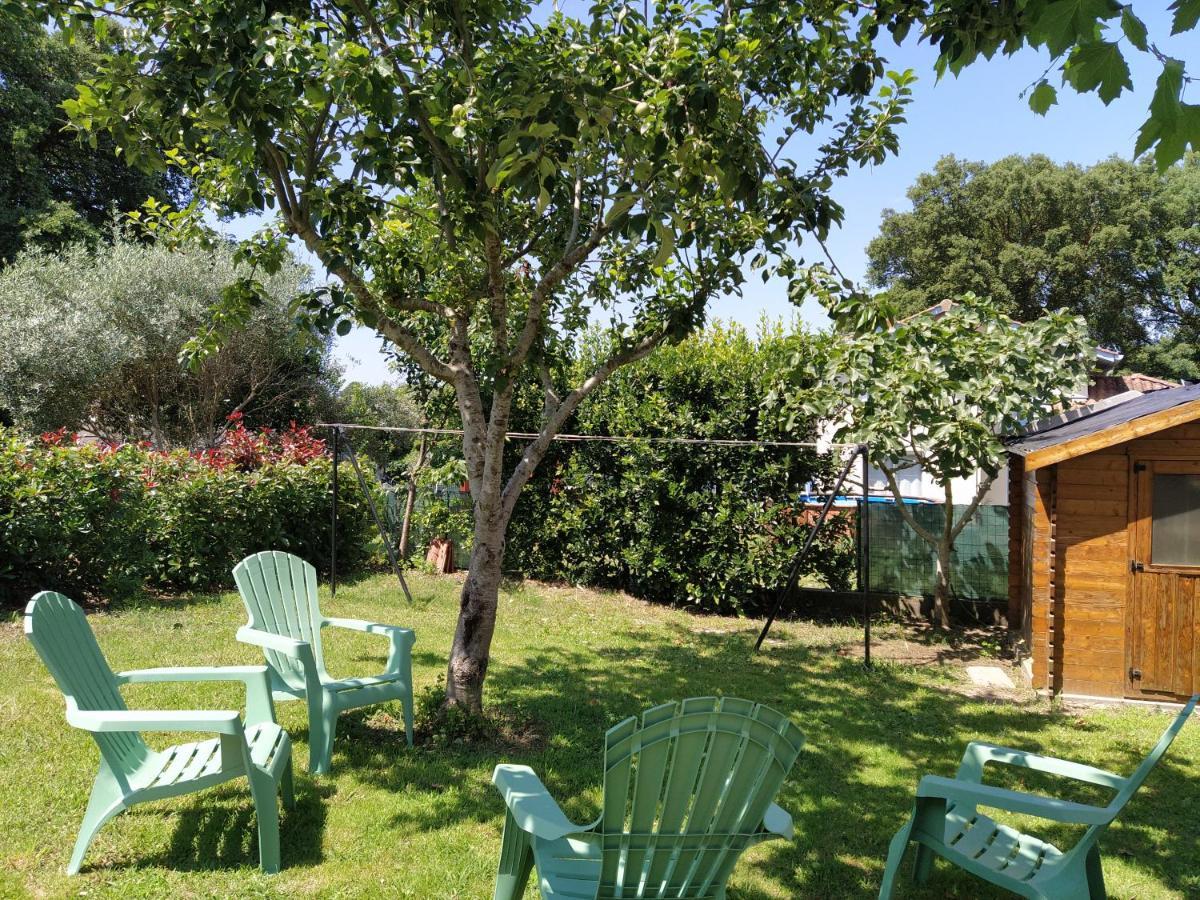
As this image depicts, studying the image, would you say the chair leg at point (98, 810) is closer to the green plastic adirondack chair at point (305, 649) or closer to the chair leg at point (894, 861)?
the green plastic adirondack chair at point (305, 649)

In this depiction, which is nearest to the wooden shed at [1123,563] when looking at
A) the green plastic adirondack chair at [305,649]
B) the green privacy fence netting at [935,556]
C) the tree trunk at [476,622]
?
the green privacy fence netting at [935,556]

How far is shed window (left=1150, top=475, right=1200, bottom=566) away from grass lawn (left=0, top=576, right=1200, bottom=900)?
1.24 meters

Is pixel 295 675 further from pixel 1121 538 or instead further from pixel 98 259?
pixel 98 259

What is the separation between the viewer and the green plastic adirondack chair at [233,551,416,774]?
404 cm

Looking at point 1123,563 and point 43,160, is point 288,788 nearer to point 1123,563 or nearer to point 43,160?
point 1123,563

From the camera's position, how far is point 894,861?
117 inches

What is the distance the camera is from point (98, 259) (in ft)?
47.3

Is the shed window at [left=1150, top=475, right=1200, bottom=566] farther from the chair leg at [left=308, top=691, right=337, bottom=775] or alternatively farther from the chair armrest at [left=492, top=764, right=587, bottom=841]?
the chair leg at [left=308, top=691, right=337, bottom=775]

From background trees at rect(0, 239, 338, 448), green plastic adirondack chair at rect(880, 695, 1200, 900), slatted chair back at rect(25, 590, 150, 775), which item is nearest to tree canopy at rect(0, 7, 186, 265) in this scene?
background trees at rect(0, 239, 338, 448)

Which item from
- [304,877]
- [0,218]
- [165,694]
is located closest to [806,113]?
[304,877]

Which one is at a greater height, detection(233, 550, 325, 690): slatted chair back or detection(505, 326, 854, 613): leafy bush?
detection(505, 326, 854, 613): leafy bush

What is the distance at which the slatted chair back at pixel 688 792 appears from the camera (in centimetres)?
229

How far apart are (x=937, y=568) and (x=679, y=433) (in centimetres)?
329

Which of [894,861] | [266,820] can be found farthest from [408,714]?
[894,861]
